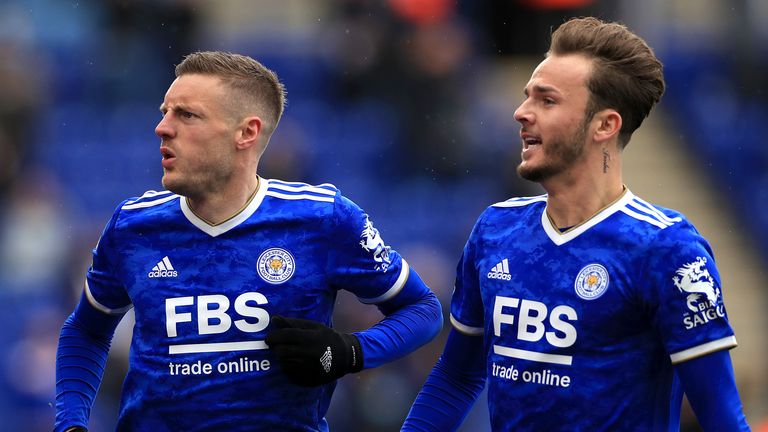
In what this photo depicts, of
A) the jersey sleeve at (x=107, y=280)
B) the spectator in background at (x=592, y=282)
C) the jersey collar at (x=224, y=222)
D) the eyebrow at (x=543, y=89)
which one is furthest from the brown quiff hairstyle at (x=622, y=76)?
the jersey sleeve at (x=107, y=280)

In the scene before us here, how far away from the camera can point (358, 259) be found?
4992 mm

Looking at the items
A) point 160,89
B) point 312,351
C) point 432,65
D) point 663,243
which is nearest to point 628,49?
point 663,243

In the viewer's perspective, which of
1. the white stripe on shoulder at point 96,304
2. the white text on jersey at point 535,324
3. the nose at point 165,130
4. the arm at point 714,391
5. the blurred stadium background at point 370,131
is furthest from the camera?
the blurred stadium background at point 370,131

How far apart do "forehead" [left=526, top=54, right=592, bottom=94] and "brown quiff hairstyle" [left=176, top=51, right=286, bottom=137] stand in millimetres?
1035

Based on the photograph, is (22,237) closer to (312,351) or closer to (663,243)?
(312,351)

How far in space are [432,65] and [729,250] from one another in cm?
413

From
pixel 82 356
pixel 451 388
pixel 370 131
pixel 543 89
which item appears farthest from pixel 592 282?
pixel 370 131

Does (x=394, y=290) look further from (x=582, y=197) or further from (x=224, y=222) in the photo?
(x=582, y=197)

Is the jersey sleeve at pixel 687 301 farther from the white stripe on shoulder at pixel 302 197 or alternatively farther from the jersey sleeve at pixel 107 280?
the jersey sleeve at pixel 107 280

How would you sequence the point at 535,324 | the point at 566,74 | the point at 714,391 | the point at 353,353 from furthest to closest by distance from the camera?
1. the point at 353,353
2. the point at 566,74
3. the point at 535,324
4. the point at 714,391

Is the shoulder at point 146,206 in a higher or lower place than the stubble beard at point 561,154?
lower

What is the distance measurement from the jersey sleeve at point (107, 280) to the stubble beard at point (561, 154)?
5.12 feet

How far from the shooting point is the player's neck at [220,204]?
501cm

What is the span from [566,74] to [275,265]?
1213 mm
